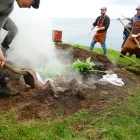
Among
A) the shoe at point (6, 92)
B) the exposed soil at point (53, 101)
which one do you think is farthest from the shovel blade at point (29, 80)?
the shoe at point (6, 92)

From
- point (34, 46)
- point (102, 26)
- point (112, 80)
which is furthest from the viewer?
point (102, 26)

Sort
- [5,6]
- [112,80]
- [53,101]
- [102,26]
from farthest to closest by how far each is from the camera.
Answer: [102,26] → [112,80] → [53,101] → [5,6]

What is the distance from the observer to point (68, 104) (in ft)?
15.1

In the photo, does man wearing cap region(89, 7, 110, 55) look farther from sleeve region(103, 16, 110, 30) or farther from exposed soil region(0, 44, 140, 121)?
exposed soil region(0, 44, 140, 121)

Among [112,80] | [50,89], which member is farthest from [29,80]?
[112,80]

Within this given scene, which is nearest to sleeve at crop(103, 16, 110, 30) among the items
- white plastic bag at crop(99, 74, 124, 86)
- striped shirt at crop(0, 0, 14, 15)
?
white plastic bag at crop(99, 74, 124, 86)

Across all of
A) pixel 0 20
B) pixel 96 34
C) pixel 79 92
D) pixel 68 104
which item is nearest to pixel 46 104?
pixel 68 104

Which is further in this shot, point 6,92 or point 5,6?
point 6,92

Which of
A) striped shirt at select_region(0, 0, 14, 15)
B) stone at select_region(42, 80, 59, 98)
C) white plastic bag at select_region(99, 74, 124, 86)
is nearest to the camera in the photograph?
striped shirt at select_region(0, 0, 14, 15)

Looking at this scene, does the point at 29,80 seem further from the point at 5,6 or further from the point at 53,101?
the point at 5,6

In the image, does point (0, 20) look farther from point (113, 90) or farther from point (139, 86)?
point (139, 86)

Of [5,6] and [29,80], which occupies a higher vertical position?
[5,6]

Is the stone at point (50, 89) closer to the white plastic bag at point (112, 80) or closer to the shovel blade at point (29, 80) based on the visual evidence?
the shovel blade at point (29, 80)

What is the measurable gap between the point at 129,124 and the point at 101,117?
0.46m
